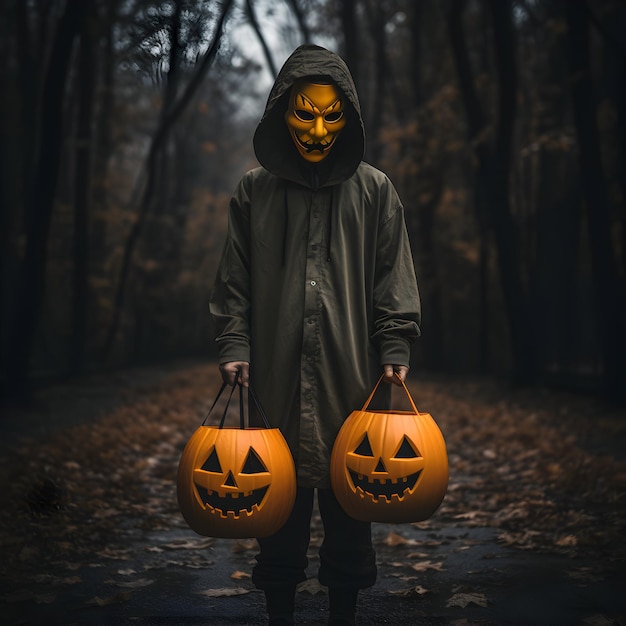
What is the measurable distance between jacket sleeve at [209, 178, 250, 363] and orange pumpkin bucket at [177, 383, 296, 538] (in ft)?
1.24

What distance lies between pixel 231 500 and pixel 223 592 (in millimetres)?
1139

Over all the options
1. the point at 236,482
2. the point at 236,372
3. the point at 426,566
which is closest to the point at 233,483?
the point at 236,482

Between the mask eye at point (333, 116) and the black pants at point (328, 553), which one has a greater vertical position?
the mask eye at point (333, 116)

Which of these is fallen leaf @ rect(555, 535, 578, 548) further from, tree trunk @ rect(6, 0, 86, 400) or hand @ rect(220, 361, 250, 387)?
tree trunk @ rect(6, 0, 86, 400)

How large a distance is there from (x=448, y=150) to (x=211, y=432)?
14616 millimetres

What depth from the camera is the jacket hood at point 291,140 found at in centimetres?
340

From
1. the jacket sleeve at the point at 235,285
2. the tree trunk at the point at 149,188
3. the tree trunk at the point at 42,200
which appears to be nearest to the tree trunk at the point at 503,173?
the tree trunk at the point at 149,188

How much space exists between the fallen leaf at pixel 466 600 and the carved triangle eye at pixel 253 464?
1.29m

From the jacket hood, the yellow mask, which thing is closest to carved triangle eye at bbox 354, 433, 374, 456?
the jacket hood

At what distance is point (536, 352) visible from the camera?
1331 centimetres

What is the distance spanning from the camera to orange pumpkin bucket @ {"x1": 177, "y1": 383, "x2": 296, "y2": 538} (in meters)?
3.15

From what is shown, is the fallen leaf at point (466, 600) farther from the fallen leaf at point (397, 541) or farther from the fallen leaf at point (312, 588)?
the fallen leaf at point (397, 541)

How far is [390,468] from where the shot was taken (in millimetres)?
3145

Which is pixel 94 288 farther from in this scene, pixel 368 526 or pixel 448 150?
pixel 368 526
